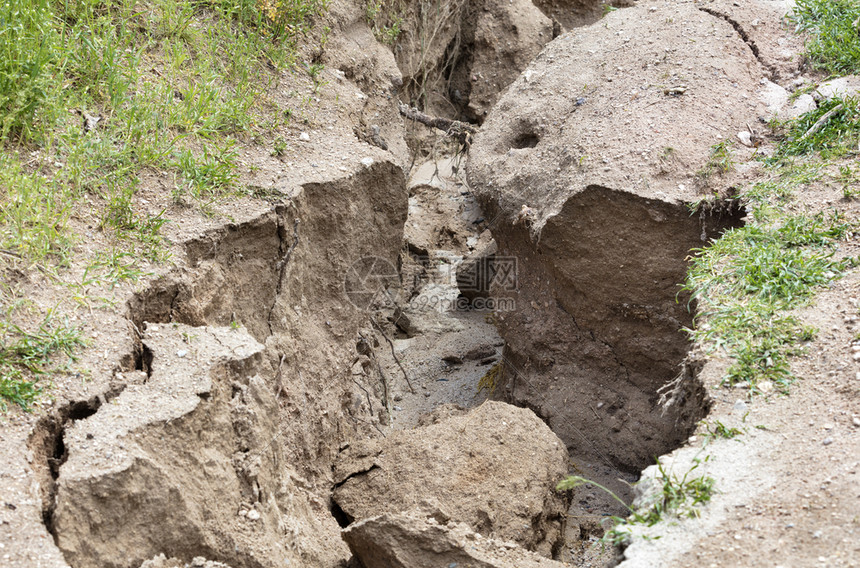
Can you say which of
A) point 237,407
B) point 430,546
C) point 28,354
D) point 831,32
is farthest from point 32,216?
point 831,32

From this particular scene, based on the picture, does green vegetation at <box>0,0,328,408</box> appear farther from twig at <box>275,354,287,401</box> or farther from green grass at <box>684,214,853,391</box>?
green grass at <box>684,214,853,391</box>

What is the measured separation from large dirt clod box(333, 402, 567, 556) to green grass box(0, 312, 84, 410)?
161 centimetres

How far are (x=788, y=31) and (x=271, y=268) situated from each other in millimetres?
3634

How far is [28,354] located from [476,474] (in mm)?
2032

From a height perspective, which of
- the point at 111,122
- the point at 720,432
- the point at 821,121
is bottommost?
the point at 720,432

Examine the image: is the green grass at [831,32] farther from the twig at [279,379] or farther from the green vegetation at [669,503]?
the twig at [279,379]

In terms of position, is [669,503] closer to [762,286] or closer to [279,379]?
[762,286]

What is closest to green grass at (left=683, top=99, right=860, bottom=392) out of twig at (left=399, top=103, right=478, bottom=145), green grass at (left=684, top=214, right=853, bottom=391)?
green grass at (left=684, top=214, right=853, bottom=391)

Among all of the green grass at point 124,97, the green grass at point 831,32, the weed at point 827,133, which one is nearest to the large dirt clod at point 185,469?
the green grass at point 124,97

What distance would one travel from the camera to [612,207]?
430cm

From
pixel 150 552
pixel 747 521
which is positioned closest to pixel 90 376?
pixel 150 552

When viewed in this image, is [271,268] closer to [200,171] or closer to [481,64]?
[200,171]

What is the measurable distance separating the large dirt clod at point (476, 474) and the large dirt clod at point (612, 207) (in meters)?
0.75

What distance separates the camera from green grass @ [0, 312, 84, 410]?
2707mm
